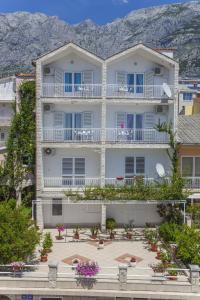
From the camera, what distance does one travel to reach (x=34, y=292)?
19469 mm

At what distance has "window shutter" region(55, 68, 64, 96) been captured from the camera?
97.3 feet

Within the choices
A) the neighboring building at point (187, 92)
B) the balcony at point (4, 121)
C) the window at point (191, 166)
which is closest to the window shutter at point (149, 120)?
the window at point (191, 166)

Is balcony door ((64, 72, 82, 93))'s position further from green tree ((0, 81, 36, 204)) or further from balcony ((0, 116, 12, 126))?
balcony ((0, 116, 12, 126))

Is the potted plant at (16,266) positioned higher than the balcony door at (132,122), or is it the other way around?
the balcony door at (132,122)

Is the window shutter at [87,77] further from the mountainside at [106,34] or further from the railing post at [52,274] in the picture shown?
the mountainside at [106,34]

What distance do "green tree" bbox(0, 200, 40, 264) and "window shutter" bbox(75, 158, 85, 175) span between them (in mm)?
8460

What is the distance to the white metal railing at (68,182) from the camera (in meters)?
29.9

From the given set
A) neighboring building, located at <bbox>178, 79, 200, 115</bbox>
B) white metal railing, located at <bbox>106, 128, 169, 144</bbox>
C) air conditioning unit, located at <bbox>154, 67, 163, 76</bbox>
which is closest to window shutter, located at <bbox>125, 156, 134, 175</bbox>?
white metal railing, located at <bbox>106, 128, 169, 144</bbox>

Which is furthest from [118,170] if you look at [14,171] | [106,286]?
[106,286]

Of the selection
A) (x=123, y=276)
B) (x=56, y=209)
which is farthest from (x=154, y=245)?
(x=56, y=209)

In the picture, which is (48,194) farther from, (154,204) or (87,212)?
(154,204)

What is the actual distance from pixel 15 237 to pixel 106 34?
134393 mm

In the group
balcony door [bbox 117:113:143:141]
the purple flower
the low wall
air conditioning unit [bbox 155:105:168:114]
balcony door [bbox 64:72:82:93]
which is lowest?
the purple flower

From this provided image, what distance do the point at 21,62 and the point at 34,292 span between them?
106832 mm
